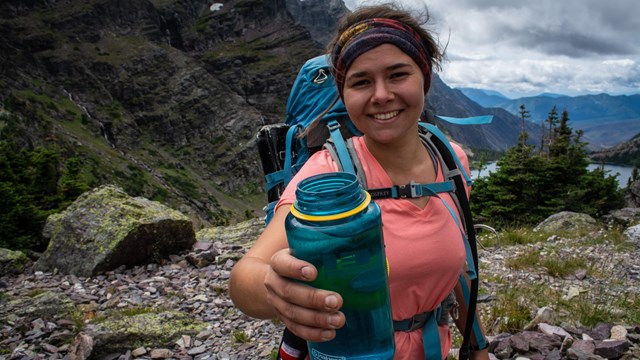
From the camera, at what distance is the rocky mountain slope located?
9588 centimetres

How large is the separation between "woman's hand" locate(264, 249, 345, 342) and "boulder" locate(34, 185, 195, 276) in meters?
7.25

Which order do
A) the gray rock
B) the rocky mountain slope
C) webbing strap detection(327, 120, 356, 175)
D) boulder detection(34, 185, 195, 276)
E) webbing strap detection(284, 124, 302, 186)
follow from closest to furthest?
webbing strap detection(327, 120, 356, 175) < webbing strap detection(284, 124, 302, 186) < the gray rock < boulder detection(34, 185, 195, 276) < the rocky mountain slope

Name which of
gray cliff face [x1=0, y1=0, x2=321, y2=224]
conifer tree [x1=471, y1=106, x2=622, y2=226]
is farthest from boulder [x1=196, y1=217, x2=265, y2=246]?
gray cliff face [x1=0, y1=0, x2=321, y2=224]

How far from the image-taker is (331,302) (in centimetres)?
122

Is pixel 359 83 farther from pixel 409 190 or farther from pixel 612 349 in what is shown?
pixel 612 349

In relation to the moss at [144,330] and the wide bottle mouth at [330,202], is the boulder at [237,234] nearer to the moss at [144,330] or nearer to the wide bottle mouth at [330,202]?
the moss at [144,330]

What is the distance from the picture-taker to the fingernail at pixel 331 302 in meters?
1.22

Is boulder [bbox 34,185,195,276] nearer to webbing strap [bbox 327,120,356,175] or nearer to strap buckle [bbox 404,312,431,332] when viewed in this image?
webbing strap [bbox 327,120,356,175]

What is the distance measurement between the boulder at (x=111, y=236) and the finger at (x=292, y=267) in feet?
23.9

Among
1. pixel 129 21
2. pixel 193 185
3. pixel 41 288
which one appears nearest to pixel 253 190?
pixel 193 185

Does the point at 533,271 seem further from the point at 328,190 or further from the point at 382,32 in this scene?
the point at 328,190

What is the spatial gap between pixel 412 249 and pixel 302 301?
2.67ft

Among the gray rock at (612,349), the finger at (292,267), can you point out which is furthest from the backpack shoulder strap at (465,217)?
the gray rock at (612,349)

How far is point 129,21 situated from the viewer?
135 m
